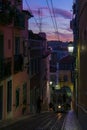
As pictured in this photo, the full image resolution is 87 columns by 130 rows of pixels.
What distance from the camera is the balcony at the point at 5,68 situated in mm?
26697

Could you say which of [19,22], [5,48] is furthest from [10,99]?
[19,22]

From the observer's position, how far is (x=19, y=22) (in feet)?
107

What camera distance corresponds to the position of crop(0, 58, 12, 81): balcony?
26697 millimetres

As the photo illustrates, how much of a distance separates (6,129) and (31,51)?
78.2 ft

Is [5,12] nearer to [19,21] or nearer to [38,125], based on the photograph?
[19,21]

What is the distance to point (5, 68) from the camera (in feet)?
91.9

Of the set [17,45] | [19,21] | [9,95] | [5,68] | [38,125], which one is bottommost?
[38,125]

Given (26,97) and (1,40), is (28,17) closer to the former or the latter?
(26,97)

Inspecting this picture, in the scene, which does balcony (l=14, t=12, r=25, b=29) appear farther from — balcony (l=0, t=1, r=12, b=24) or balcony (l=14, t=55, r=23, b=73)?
balcony (l=0, t=1, r=12, b=24)

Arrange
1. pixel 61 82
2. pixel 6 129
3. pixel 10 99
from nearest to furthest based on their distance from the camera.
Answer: pixel 6 129 → pixel 10 99 → pixel 61 82

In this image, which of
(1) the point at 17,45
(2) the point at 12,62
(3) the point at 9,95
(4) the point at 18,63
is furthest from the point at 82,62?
(1) the point at 17,45

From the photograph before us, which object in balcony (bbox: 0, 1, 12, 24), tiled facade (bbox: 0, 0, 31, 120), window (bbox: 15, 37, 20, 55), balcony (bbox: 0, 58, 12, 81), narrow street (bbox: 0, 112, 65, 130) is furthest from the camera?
window (bbox: 15, 37, 20, 55)

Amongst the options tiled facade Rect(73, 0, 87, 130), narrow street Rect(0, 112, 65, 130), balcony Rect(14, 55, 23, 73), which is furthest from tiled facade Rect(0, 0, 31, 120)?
tiled facade Rect(73, 0, 87, 130)

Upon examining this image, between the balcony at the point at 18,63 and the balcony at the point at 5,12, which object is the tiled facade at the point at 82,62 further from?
the balcony at the point at 18,63
